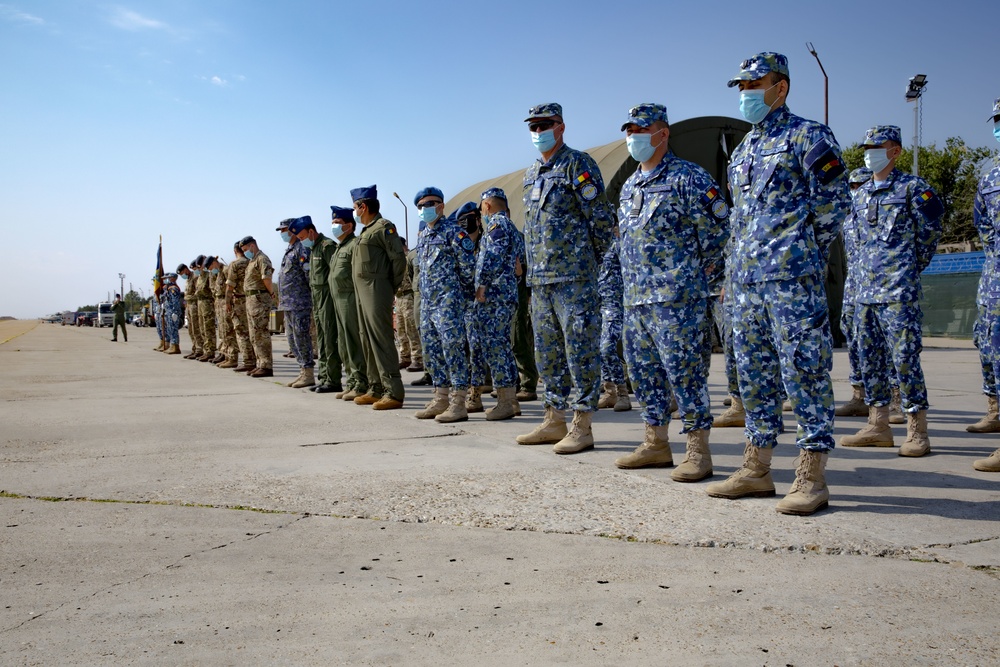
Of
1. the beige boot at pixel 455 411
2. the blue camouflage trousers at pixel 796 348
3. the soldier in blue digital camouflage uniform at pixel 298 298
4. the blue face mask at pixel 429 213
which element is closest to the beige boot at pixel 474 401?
the beige boot at pixel 455 411

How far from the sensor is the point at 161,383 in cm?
1070

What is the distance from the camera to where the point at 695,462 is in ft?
13.4

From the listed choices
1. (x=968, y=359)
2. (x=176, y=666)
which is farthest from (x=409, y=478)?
(x=968, y=359)

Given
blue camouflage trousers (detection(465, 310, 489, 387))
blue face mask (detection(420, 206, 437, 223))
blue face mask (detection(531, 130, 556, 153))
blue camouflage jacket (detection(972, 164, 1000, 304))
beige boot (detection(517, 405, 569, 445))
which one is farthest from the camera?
blue camouflage trousers (detection(465, 310, 489, 387))

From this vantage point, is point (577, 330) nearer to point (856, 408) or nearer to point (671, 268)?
point (671, 268)

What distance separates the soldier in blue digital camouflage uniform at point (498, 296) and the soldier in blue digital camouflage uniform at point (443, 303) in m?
0.22

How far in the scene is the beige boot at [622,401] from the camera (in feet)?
23.4

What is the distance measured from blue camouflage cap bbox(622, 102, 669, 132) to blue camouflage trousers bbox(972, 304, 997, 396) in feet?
8.06

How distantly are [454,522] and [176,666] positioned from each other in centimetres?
145

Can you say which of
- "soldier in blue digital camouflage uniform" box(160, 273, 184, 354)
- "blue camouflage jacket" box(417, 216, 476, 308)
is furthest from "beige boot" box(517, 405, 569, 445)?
"soldier in blue digital camouflage uniform" box(160, 273, 184, 354)

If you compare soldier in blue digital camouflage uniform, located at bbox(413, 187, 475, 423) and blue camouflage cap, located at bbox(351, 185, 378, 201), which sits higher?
blue camouflage cap, located at bbox(351, 185, 378, 201)

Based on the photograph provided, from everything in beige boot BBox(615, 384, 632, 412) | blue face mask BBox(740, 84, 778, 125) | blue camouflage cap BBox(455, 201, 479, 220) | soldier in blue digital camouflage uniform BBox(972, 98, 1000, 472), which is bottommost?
beige boot BBox(615, 384, 632, 412)

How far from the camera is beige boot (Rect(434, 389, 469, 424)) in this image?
6465 millimetres

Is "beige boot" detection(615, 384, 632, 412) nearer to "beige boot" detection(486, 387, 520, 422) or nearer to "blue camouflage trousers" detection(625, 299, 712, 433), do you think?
"beige boot" detection(486, 387, 520, 422)
